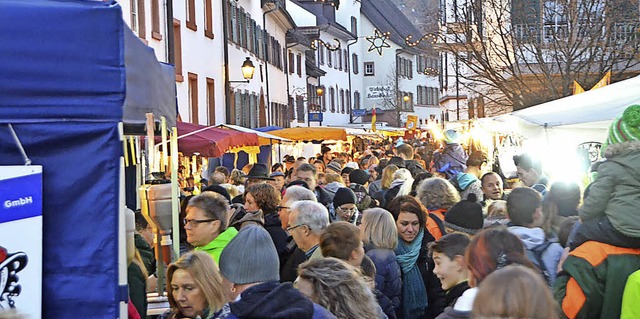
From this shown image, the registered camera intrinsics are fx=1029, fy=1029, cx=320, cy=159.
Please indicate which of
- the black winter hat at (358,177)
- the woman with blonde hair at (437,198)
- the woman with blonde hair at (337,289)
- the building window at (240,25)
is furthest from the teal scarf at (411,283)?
the building window at (240,25)

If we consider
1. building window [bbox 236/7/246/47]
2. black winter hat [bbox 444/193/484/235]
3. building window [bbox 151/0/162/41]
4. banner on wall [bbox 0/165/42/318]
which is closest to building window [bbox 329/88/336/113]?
building window [bbox 236/7/246/47]

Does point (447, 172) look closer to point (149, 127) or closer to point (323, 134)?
point (323, 134)

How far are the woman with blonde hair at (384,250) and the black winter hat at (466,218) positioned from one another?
0.47 m

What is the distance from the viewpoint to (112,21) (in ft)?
14.7

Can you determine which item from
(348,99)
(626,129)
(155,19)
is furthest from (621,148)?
(348,99)

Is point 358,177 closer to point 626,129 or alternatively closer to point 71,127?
point 626,129

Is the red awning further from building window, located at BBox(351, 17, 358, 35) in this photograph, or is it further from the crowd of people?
building window, located at BBox(351, 17, 358, 35)

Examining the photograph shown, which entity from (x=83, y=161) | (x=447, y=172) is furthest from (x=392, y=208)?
(x=447, y=172)

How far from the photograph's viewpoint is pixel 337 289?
16.8ft

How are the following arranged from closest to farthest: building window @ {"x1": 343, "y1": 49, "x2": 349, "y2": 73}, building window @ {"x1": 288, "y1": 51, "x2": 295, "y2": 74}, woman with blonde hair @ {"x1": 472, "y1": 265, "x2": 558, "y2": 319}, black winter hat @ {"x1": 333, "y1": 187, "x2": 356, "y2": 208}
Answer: woman with blonde hair @ {"x1": 472, "y1": 265, "x2": 558, "y2": 319} → black winter hat @ {"x1": 333, "y1": 187, "x2": 356, "y2": 208} → building window @ {"x1": 288, "y1": 51, "x2": 295, "y2": 74} → building window @ {"x1": 343, "y1": 49, "x2": 349, "y2": 73}

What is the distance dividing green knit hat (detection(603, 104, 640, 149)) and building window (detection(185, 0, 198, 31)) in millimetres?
19082

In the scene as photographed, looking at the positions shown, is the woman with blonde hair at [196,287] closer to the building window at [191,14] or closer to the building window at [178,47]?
the building window at [178,47]

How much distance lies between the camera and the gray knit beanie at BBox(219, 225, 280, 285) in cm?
484

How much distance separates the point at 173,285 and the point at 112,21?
181 cm
